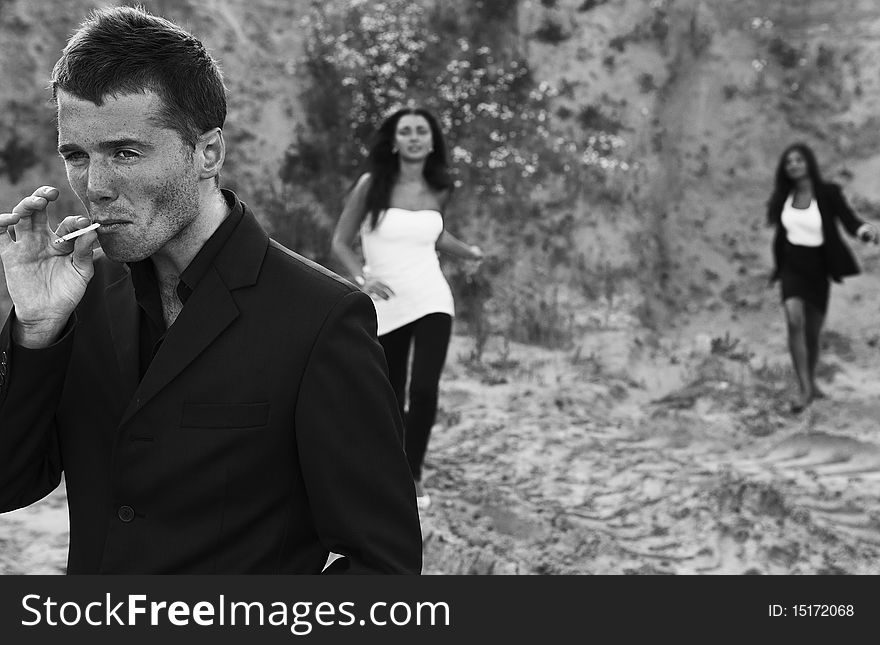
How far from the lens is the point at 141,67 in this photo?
5.84ft

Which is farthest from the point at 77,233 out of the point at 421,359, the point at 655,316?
the point at 655,316

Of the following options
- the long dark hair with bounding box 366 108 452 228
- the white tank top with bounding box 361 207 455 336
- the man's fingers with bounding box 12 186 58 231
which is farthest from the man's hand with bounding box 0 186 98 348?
the long dark hair with bounding box 366 108 452 228

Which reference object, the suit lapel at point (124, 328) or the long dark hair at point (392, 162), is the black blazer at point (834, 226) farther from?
the suit lapel at point (124, 328)

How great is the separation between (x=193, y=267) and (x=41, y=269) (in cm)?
26

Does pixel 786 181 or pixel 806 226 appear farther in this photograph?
pixel 786 181

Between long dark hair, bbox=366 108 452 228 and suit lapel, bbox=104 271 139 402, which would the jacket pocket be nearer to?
suit lapel, bbox=104 271 139 402

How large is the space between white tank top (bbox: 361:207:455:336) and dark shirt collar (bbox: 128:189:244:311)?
432 cm

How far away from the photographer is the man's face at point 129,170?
178 cm

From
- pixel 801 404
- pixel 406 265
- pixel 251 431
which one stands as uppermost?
pixel 406 265

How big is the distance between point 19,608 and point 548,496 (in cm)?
555

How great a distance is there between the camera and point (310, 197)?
11656 mm

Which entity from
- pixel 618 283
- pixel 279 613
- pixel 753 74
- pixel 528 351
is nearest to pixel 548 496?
→ pixel 528 351

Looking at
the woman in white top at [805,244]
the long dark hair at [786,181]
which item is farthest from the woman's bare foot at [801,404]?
the long dark hair at [786,181]

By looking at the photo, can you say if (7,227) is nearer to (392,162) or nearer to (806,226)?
(392,162)
